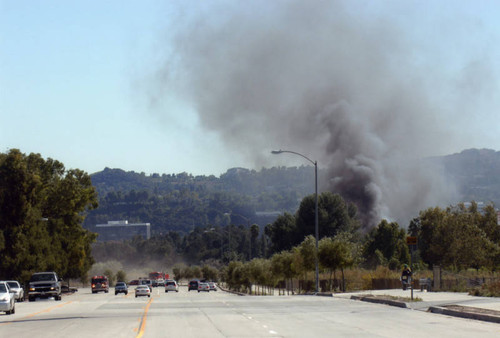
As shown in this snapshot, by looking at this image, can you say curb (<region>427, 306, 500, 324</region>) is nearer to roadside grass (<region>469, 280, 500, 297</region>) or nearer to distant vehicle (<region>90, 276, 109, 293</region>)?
roadside grass (<region>469, 280, 500, 297</region>)

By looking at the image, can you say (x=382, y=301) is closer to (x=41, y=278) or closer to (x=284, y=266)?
(x=41, y=278)

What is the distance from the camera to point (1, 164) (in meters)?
64.2

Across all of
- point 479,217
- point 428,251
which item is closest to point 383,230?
point 428,251

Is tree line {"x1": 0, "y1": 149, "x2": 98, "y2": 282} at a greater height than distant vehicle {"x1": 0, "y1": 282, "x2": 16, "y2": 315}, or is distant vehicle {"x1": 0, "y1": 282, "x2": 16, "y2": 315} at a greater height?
tree line {"x1": 0, "y1": 149, "x2": 98, "y2": 282}

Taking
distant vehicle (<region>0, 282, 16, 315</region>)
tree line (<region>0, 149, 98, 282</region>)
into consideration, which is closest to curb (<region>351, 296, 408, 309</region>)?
distant vehicle (<region>0, 282, 16, 315</region>)

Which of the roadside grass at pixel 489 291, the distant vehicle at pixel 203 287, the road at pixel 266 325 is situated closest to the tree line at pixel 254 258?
the distant vehicle at pixel 203 287

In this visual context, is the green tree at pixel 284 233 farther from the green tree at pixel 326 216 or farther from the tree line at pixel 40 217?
the tree line at pixel 40 217

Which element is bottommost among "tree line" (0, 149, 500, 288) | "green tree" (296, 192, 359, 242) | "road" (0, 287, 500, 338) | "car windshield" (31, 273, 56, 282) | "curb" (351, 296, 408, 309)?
"road" (0, 287, 500, 338)

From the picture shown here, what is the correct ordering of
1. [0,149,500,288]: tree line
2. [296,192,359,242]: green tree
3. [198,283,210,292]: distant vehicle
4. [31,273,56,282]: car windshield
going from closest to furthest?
1. [31,273,56,282]: car windshield
2. [0,149,500,288]: tree line
3. [198,283,210,292]: distant vehicle
4. [296,192,359,242]: green tree

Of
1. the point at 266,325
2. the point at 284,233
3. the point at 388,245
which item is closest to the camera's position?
the point at 266,325

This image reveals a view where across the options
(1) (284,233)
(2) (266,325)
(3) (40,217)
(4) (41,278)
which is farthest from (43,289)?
(1) (284,233)

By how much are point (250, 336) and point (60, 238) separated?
2571 inches

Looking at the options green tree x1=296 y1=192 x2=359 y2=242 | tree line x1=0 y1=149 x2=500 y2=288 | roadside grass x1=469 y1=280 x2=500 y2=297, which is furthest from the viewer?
green tree x1=296 y1=192 x2=359 y2=242

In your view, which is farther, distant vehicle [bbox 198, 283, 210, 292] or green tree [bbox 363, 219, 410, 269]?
green tree [bbox 363, 219, 410, 269]
